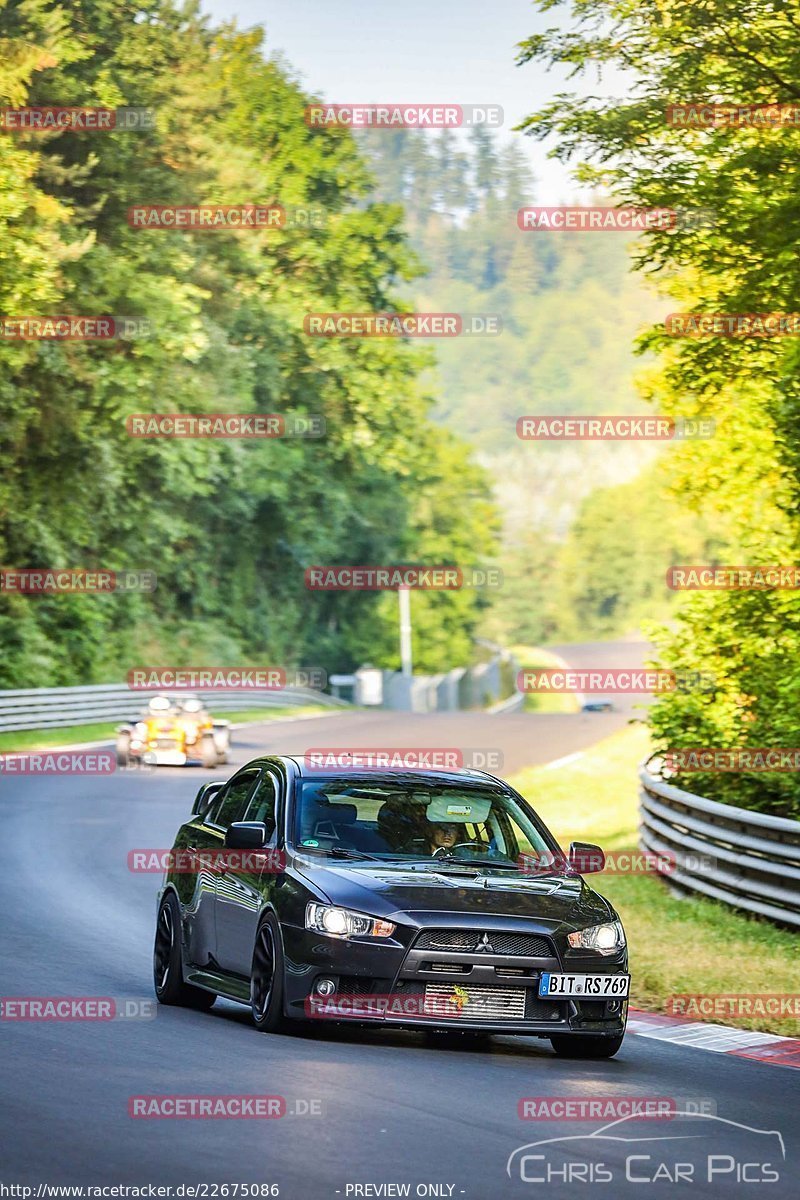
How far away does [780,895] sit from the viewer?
16609mm

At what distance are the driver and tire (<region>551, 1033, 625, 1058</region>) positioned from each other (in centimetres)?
122

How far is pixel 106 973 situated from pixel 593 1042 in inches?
167

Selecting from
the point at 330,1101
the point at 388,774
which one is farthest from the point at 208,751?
the point at 330,1101

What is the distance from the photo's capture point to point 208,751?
35.6m

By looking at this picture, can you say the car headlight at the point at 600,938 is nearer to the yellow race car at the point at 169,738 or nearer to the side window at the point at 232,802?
the side window at the point at 232,802

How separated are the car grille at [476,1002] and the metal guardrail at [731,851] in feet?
20.0

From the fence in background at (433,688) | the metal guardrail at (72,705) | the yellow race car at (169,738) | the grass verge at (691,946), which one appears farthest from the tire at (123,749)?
the fence in background at (433,688)

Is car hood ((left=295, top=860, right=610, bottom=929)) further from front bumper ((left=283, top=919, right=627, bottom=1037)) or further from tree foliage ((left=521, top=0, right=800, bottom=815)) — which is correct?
tree foliage ((left=521, top=0, right=800, bottom=815))

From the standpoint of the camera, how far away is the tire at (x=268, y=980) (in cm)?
1038

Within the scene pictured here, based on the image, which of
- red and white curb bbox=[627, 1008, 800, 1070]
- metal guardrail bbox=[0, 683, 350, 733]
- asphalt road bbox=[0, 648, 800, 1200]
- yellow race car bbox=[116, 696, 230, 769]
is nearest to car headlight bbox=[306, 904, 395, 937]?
asphalt road bbox=[0, 648, 800, 1200]

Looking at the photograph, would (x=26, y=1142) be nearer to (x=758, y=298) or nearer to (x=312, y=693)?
(x=758, y=298)

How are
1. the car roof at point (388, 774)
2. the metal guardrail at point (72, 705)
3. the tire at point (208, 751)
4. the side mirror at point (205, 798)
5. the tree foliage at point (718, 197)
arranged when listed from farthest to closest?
the metal guardrail at point (72, 705)
the tire at point (208, 751)
the tree foliage at point (718, 197)
the side mirror at point (205, 798)
the car roof at point (388, 774)

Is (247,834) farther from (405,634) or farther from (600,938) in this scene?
(405,634)

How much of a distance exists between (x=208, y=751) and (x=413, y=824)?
24.6 meters
